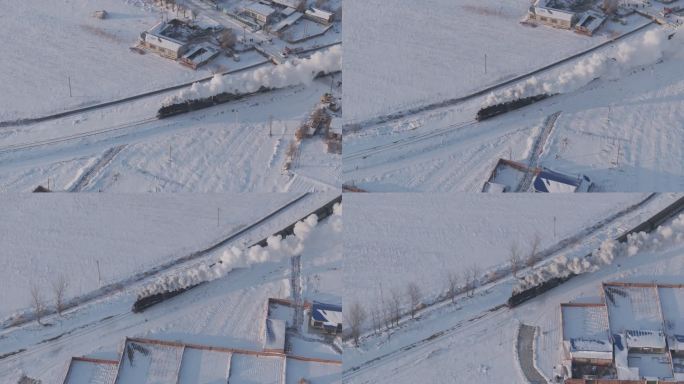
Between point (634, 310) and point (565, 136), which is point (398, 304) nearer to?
point (634, 310)

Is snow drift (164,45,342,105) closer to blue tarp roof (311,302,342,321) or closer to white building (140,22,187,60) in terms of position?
white building (140,22,187,60)

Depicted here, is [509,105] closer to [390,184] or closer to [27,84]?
[390,184]

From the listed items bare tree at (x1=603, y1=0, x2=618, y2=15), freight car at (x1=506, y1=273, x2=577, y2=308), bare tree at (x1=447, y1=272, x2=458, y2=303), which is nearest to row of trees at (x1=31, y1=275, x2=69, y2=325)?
bare tree at (x1=447, y1=272, x2=458, y2=303)

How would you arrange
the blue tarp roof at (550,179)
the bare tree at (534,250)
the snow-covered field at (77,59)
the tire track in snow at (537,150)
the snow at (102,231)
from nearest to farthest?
the bare tree at (534,250) → the snow at (102,231) → the blue tarp roof at (550,179) → the tire track in snow at (537,150) → the snow-covered field at (77,59)

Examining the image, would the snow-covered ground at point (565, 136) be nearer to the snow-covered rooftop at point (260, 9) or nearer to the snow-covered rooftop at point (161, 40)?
the snow-covered rooftop at point (260, 9)

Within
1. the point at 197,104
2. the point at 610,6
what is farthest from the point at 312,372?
the point at 610,6

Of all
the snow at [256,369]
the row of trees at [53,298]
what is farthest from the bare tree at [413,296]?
the row of trees at [53,298]

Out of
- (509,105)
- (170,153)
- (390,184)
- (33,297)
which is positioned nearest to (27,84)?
(170,153)
